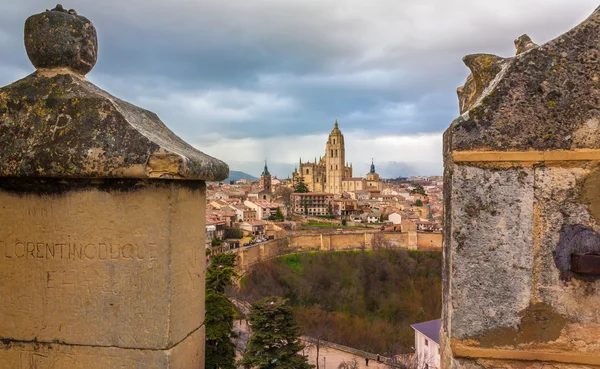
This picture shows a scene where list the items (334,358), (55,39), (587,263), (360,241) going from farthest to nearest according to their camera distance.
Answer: (360,241) → (334,358) → (55,39) → (587,263)

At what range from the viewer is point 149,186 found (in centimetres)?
213

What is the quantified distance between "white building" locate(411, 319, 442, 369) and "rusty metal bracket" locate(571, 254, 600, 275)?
22.4 metres

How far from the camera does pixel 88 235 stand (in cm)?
214

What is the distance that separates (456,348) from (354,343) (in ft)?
107

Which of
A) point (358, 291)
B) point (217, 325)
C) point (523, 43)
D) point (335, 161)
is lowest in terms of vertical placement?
point (358, 291)

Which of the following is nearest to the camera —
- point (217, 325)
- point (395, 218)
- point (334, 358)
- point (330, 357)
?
point (217, 325)

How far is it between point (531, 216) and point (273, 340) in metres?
15.3

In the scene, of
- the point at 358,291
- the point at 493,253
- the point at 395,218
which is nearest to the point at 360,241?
the point at 395,218

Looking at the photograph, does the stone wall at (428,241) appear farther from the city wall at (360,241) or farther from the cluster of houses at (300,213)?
the cluster of houses at (300,213)

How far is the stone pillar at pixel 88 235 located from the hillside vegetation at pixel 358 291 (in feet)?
96.7

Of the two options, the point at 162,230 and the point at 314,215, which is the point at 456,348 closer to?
the point at 162,230

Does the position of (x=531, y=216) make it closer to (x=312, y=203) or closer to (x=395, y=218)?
(x=395, y=218)

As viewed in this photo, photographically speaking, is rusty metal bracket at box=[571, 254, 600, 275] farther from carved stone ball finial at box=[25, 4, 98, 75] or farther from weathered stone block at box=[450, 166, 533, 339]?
carved stone ball finial at box=[25, 4, 98, 75]

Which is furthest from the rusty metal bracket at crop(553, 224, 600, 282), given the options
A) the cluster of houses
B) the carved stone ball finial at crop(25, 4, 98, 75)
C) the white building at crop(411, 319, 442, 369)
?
the cluster of houses
